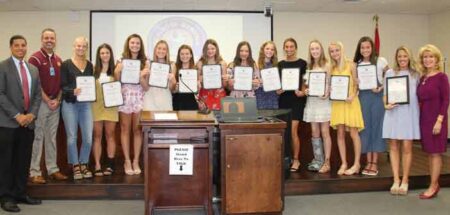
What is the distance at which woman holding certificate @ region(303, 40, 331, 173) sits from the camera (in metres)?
4.23

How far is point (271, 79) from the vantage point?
438 cm

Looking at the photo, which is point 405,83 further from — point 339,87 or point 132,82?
point 132,82

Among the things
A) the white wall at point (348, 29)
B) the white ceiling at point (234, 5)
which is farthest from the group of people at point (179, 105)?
the white wall at point (348, 29)

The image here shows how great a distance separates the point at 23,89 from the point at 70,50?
16.1ft

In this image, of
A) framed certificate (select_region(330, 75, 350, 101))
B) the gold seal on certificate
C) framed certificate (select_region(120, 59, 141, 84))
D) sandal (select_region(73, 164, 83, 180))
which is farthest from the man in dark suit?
framed certificate (select_region(330, 75, 350, 101))

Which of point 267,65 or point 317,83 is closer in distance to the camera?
point 317,83

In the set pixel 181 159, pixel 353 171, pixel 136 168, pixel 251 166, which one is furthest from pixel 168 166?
pixel 353 171

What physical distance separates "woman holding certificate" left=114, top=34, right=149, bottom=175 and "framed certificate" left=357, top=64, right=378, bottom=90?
219cm

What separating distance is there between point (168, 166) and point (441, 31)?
7595mm

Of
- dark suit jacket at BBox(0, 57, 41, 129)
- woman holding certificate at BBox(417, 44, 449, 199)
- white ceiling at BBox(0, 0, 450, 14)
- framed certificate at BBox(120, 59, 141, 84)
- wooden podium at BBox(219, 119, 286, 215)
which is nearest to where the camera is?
wooden podium at BBox(219, 119, 286, 215)

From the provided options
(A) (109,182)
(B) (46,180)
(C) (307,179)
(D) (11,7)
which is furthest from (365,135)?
(D) (11,7)

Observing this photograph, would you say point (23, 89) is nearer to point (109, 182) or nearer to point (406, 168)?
point (109, 182)

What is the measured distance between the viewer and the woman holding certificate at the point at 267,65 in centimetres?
443

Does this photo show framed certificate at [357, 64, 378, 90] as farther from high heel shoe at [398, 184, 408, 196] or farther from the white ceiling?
the white ceiling
